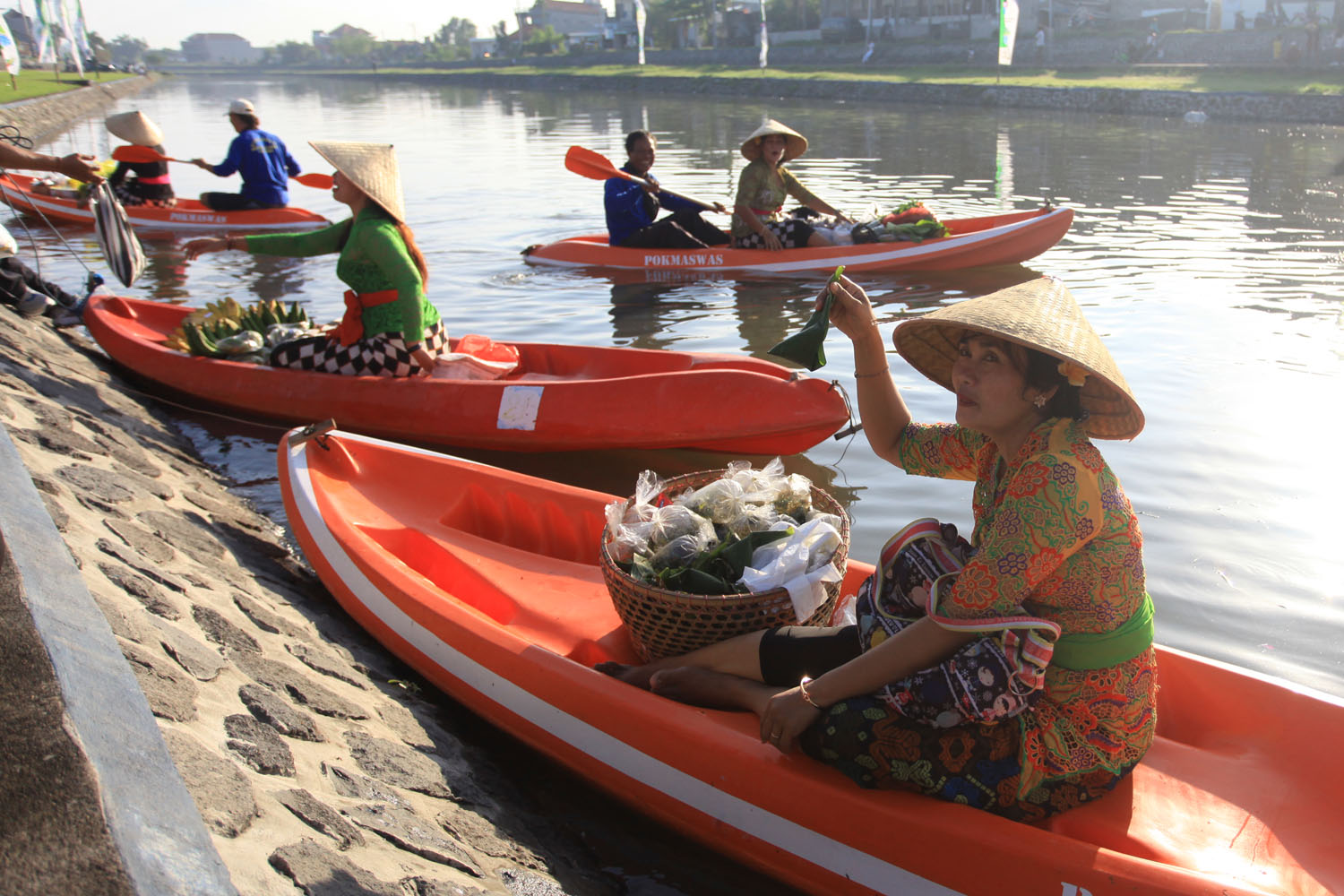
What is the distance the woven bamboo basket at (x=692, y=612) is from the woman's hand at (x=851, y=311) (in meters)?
0.70

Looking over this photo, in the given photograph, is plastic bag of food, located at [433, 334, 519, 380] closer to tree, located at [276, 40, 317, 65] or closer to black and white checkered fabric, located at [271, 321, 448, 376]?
black and white checkered fabric, located at [271, 321, 448, 376]

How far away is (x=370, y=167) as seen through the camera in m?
4.92

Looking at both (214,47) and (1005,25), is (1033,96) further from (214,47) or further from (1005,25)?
(214,47)

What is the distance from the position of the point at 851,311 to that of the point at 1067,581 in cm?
88

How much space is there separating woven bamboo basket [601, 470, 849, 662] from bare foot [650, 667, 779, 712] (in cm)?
11

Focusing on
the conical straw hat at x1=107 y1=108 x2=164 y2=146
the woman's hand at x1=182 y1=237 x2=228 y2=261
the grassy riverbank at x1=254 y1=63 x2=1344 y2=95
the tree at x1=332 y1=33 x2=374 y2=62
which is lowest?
the woman's hand at x1=182 y1=237 x2=228 y2=261

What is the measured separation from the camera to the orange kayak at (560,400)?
5016mm

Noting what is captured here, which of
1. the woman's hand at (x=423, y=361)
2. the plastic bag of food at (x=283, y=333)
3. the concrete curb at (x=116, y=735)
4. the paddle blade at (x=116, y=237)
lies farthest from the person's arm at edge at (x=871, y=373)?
the paddle blade at (x=116, y=237)

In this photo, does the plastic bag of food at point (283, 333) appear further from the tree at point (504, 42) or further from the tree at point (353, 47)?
the tree at point (353, 47)

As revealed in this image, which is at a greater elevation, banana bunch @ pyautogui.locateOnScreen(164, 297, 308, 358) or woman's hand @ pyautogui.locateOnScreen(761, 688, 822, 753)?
banana bunch @ pyautogui.locateOnScreen(164, 297, 308, 358)

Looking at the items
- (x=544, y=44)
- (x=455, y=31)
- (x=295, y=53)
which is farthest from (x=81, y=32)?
(x=295, y=53)

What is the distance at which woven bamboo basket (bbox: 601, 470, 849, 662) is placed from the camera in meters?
2.79

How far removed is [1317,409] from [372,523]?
535 centimetres

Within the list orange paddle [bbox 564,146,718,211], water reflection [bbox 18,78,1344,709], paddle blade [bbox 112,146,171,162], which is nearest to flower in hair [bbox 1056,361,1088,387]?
water reflection [bbox 18,78,1344,709]
